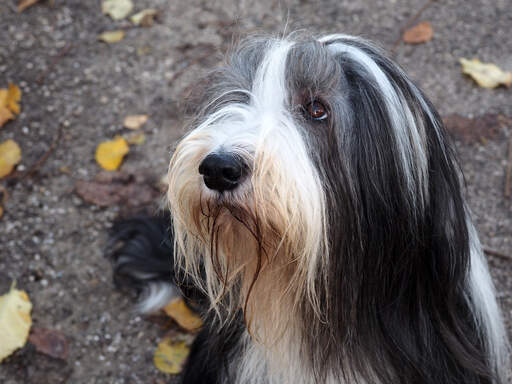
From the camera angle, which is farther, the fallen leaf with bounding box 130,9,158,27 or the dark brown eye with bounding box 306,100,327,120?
the fallen leaf with bounding box 130,9,158,27

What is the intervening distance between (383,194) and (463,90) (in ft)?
7.56

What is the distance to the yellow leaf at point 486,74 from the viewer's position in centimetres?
374

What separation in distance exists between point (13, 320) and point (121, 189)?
0.92 metres

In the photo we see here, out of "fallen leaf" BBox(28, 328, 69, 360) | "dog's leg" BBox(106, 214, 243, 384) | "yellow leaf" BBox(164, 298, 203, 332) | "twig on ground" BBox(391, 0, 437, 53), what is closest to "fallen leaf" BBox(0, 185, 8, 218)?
"dog's leg" BBox(106, 214, 243, 384)

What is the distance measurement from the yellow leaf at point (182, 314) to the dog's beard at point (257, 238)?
3.00 ft

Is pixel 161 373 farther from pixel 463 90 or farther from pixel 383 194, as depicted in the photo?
pixel 463 90

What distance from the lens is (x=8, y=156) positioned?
11.7 ft

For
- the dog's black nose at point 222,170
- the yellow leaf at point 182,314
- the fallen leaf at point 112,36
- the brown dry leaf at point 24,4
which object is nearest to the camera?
the dog's black nose at point 222,170

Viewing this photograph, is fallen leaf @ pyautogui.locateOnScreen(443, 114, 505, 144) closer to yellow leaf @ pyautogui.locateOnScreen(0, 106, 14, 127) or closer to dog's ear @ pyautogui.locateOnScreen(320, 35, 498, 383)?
dog's ear @ pyautogui.locateOnScreen(320, 35, 498, 383)

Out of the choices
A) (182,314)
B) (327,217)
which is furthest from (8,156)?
(327,217)

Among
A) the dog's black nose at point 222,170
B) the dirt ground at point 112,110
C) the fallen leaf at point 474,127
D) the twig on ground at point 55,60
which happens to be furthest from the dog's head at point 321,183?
the twig on ground at point 55,60

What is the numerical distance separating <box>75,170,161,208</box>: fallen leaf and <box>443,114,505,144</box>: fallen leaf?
1.70 metres

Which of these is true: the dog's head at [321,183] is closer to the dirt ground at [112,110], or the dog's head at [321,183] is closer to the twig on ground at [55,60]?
the dirt ground at [112,110]

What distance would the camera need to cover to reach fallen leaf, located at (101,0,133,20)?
14.5 ft
